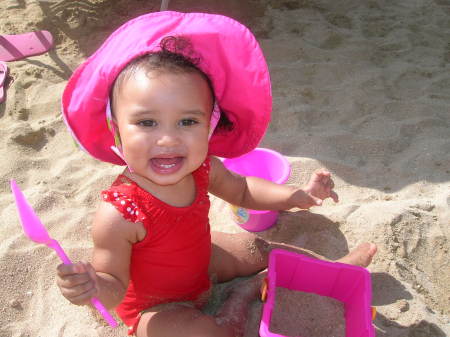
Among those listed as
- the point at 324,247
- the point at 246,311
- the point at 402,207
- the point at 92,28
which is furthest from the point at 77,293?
the point at 92,28

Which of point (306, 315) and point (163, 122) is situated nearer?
point (163, 122)

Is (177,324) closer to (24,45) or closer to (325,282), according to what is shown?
(325,282)

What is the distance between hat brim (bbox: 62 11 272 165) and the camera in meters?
1.35

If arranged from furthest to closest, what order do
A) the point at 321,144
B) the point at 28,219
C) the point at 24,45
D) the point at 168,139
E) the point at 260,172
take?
the point at 24,45 < the point at 321,144 < the point at 260,172 < the point at 168,139 < the point at 28,219

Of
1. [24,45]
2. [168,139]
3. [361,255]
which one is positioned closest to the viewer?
[168,139]

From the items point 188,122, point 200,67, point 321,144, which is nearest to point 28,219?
point 188,122

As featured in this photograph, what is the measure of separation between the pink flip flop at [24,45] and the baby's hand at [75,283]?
247 centimetres

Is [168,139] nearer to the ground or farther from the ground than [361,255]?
farther from the ground

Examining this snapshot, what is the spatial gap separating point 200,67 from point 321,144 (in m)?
1.26

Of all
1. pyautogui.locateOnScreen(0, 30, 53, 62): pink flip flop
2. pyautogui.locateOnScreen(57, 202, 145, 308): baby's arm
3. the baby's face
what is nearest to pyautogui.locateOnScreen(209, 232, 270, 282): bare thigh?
pyautogui.locateOnScreen(57, 202, 145, 308): baby's arm

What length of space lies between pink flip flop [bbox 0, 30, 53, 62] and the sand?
0.06 m

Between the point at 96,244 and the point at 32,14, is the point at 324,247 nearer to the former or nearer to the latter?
the point at 96,244

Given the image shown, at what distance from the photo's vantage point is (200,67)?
4.47ft

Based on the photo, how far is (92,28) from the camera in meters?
3.51
